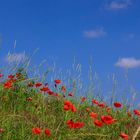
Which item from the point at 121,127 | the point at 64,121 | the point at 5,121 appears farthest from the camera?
the point at 121,127

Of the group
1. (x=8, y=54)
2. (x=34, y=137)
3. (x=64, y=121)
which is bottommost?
(x=34, y=137)

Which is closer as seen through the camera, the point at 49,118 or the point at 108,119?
the point at 108,119

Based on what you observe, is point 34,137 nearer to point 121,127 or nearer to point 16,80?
point 121,127

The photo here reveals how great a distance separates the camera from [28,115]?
22.4 feet

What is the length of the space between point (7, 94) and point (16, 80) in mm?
736

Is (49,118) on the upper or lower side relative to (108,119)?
upper

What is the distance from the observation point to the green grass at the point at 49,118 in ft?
17.3

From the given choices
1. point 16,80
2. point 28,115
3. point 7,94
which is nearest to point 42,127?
point 28,115

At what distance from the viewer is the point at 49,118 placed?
6699 millimetres

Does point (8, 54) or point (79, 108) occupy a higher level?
point (8, 54)

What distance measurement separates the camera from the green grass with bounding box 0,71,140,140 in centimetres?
527

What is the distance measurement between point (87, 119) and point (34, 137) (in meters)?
1.83

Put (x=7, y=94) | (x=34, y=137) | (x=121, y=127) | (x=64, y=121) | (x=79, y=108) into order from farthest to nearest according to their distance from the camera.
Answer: (x=79, y=108), (x=7, y=94), (x=121, y=127), (x=64, y=121), (x=34, y=137)

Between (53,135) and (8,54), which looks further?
(8,54)
